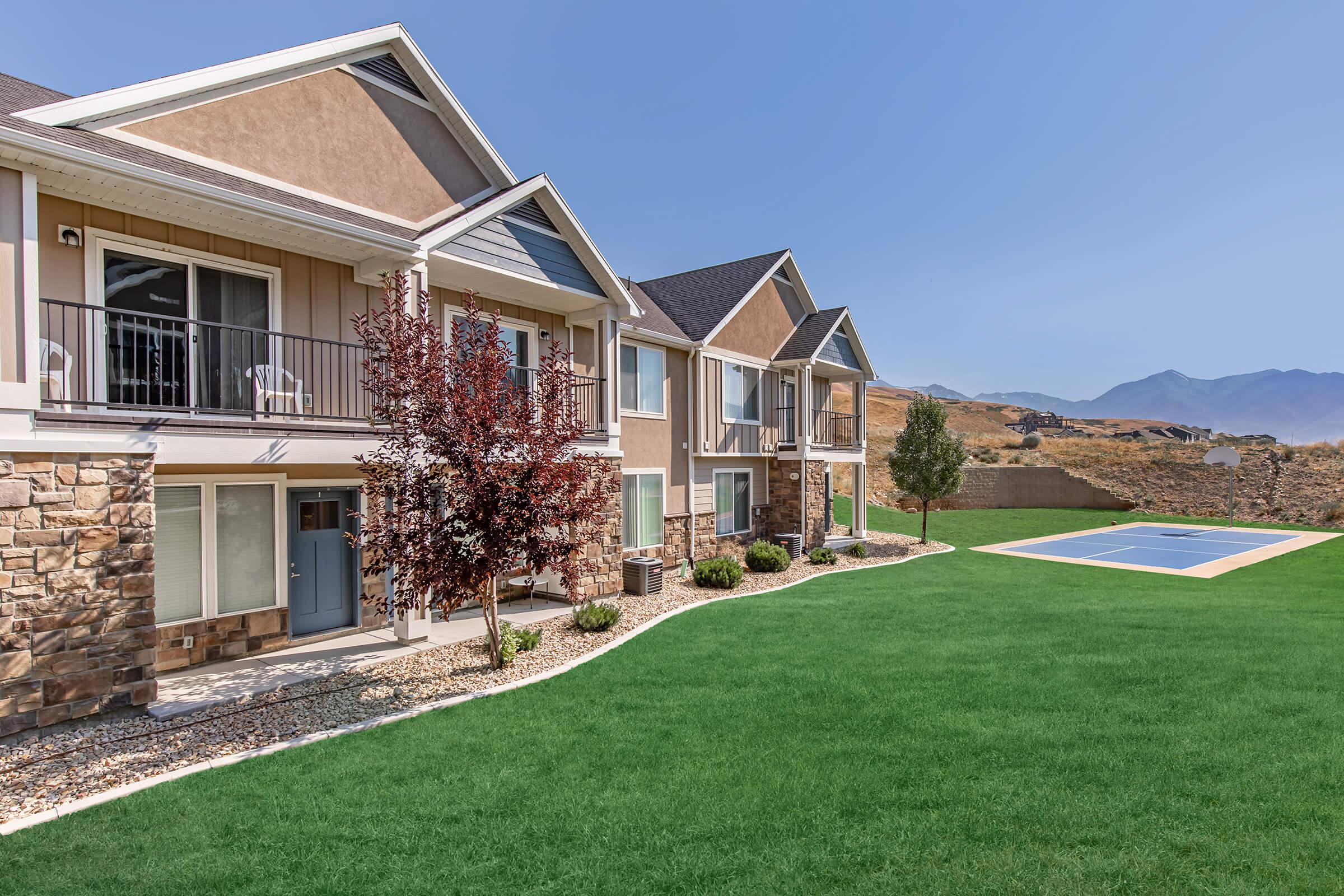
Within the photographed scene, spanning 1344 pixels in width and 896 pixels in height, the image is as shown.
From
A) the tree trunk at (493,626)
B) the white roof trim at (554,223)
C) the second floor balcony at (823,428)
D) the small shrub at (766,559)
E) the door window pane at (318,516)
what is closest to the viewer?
the tree trunk at (493,626)

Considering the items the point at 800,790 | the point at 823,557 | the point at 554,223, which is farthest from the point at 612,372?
the point at 800,790

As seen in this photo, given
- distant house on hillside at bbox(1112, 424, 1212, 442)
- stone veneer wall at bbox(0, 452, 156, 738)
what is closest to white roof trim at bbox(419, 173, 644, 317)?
stone veneer wall at bbox(0, 452, 156, 738)

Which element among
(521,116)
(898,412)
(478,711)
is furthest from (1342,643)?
(898,412)

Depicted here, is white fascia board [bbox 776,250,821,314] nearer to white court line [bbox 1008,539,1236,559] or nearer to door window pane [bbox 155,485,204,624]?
white court line [bbox 1008,539,1236,559]

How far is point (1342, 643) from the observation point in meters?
9.18

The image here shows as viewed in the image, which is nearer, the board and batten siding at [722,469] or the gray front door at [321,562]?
the gray front door at [321,562]

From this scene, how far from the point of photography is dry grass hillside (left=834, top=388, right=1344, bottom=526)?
101 ft

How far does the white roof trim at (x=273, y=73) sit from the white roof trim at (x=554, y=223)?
1260 mm

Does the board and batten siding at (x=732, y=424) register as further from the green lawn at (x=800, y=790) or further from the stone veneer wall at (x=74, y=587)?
the stone veneer wall at (x=74, y=587)

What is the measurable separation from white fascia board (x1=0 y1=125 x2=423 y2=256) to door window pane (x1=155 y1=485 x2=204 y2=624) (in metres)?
3.81

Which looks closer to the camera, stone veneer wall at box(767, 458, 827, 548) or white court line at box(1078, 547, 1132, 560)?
white court line at box(1078, 547, 1132, 560)

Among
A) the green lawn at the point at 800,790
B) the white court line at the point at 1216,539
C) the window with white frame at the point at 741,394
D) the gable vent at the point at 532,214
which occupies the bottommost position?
the white court line at the point at 1216,539

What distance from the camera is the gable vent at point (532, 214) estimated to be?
11.6 metres

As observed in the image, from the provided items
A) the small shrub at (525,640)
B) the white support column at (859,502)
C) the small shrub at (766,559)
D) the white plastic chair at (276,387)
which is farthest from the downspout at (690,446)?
the white plastic chair at (276,387)
